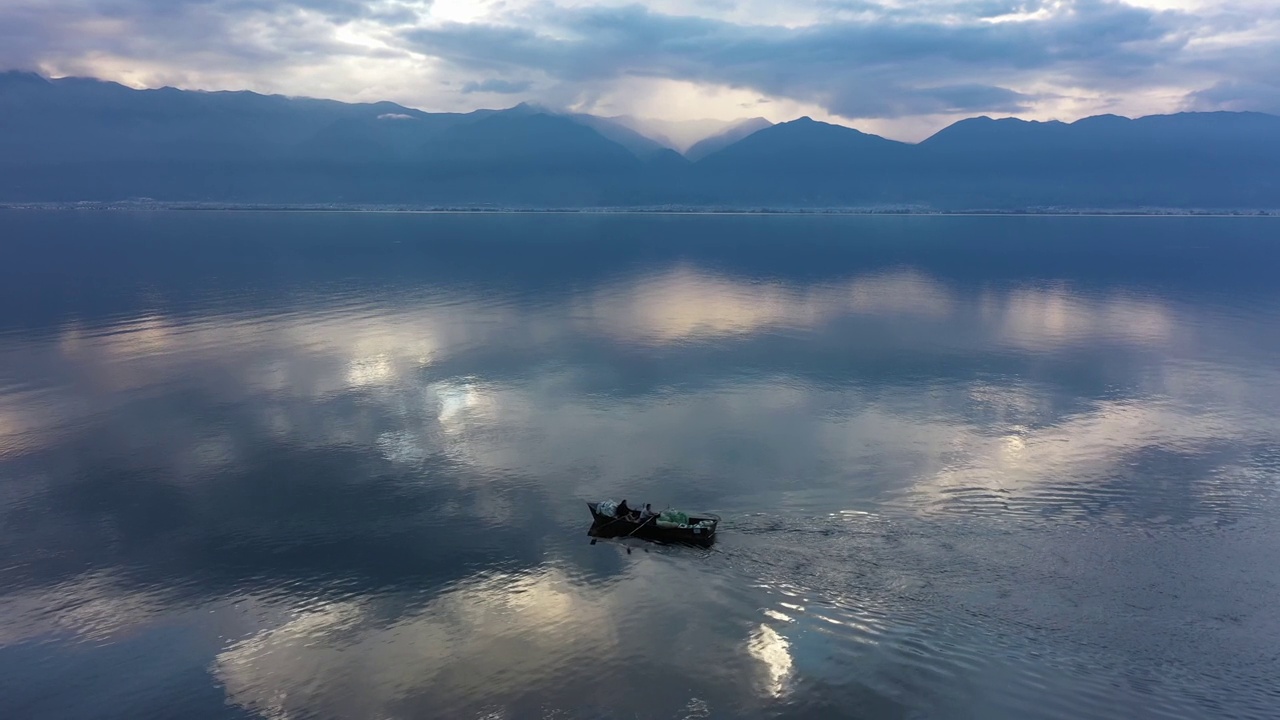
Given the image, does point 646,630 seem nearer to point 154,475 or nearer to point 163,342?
point 154,475

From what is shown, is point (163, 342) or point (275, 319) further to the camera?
point (275, 319)

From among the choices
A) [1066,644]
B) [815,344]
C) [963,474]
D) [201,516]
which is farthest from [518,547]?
[815,344]

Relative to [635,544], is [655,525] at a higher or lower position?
higher

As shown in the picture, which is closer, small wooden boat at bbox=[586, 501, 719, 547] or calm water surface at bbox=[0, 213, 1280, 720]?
calm water surface at bbox=[0, 213, 1280, 720]
